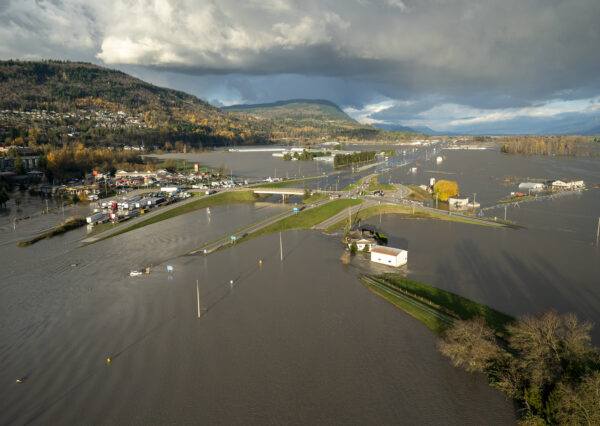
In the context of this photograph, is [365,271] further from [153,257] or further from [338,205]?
[338,205]

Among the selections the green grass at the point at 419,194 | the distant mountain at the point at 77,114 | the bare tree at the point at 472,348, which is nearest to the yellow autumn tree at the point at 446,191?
the green grass at the point at 419,194

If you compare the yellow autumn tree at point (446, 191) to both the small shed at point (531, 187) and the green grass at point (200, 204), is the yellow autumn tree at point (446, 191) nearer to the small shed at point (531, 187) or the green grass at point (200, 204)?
the small shed at point (531, 187)

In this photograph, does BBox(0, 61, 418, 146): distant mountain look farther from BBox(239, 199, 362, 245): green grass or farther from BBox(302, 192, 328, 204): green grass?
BBox(239, 199, 362, 245): green grass

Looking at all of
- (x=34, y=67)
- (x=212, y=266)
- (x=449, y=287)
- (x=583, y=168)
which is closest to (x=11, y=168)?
(x=212, y=266)

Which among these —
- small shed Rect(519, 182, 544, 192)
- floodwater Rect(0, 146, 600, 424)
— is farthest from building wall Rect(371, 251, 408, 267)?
small shed Rect(519, 182, 544, 192)

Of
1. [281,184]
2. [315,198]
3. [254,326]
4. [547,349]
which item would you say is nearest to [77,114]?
[281,184]
